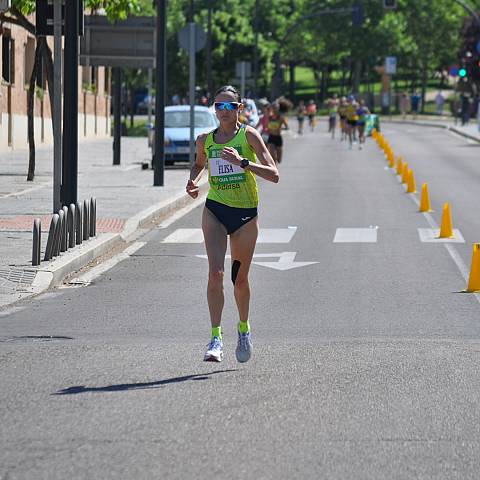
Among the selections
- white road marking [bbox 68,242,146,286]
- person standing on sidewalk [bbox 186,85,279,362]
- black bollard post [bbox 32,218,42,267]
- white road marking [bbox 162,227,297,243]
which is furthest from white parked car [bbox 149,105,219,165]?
person standing on sidewalk [bbox 186,85,279,362]

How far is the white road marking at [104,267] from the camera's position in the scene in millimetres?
14844

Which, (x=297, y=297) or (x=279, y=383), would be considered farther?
(x=297, y=297)

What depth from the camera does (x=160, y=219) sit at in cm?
2288

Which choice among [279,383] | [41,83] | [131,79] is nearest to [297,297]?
[279,383]

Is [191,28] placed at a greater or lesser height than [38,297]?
greater

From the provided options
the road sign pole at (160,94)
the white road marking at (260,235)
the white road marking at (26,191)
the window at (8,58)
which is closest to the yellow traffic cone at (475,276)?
the white road marking at (260,235)

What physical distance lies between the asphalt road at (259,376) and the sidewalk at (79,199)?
0.44 metres

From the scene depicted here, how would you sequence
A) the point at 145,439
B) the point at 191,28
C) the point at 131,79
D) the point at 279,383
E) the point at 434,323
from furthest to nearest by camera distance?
the point at 131,79 → the point at 191,28 → the point at 434,323 → the point at 279,383 → the point at 145,439

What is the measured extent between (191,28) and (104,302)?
19.8 metres

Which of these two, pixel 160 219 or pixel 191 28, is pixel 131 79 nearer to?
pixel 191 28

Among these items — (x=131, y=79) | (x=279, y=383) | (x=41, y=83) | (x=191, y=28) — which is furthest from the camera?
(x=131, y=79)

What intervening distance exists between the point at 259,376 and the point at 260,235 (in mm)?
11436

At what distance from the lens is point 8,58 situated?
1762 inches

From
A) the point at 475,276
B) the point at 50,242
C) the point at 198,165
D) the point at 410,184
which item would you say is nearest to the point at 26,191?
the point at 410,184
